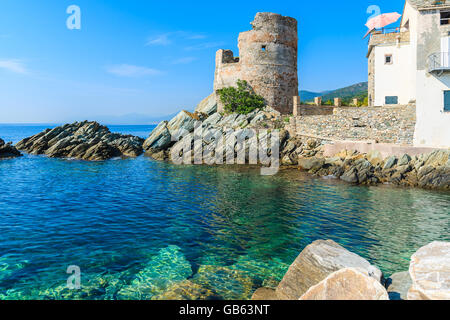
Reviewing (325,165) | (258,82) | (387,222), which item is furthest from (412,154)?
(258,82)

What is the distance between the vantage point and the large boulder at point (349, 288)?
493cm

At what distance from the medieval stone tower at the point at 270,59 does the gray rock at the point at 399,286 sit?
32681 millimetres

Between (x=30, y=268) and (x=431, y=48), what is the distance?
29256mm

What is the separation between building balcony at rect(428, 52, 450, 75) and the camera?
2281cm

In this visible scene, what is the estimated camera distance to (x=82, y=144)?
36.2 meters

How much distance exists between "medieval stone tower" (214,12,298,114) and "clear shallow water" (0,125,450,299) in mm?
18751

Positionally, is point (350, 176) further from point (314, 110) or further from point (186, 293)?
point (186, 293)

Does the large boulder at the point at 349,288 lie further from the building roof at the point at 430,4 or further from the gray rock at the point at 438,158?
the building roof at the point at 430,4

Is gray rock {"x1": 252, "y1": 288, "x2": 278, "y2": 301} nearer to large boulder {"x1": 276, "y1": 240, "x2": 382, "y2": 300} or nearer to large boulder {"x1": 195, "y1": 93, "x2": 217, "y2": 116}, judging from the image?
large boulder {"x1": 276, "y1": 240, "x2": 382, "y2": 300}

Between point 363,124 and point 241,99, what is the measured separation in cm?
1529

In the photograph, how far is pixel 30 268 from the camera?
8750 mm

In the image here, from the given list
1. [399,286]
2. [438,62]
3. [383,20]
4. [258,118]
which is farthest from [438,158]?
[399,286]

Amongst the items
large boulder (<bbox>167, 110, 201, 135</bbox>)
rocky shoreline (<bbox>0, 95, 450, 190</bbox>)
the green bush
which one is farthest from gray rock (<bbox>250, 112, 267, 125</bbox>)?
large boulder (<bbox>167, 110, 201, 135</bbox>)

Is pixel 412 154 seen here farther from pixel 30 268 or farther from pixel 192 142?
pixel 30 268
